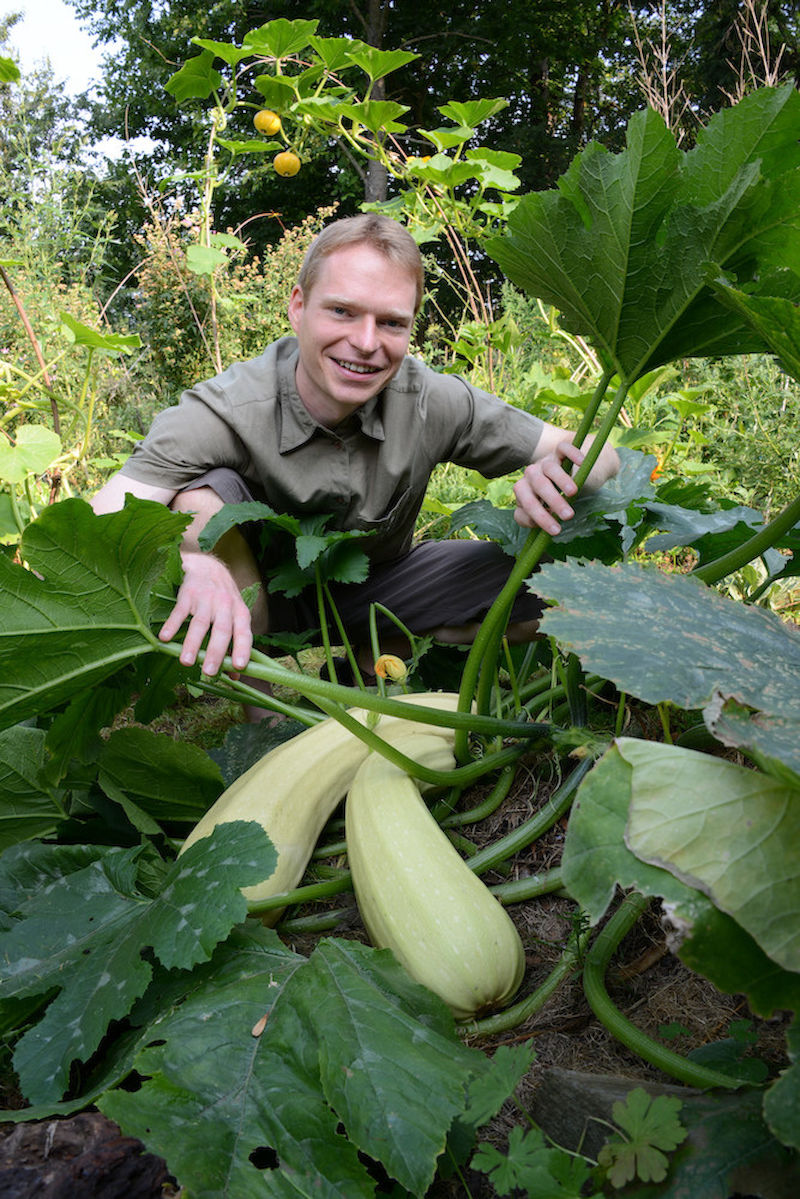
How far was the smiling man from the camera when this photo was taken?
2143 mm

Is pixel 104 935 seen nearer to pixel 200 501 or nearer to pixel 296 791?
pixel 296 791

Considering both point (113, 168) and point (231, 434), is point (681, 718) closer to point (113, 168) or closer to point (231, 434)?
point (231, 434)

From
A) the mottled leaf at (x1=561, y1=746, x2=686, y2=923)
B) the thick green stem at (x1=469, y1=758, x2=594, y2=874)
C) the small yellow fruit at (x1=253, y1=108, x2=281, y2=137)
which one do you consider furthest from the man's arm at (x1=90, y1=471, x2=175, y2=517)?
the small yellow fruit at (x1=253, y1=108, x2=281, y2=137)

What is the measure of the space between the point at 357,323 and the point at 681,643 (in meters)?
1.45

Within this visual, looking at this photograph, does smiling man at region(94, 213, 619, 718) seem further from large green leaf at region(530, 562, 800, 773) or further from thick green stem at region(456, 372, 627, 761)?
large green leaf at region(530, 562, 800, 773)

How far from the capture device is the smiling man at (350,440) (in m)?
2.14

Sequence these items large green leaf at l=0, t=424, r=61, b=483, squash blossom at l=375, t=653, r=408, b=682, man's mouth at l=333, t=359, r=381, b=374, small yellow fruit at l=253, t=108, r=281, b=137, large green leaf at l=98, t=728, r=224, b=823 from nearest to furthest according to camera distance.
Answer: large green leaf at l=98, t=728, r=224, b=823 < squash blossom at l=375, t=653, r=408, b=682 < man's mouth at l=333, t=359, r=381, b=374 < large green leaf at l=0, t=424, r=61, b=483 < small yellow fruit at l=253, t=108, r=281, b=137

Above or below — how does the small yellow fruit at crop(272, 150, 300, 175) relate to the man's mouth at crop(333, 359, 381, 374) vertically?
above

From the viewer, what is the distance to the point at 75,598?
127cm

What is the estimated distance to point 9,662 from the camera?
4.15 feet

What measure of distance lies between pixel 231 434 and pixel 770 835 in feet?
5.67

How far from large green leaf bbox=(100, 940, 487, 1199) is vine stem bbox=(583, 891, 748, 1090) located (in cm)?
18

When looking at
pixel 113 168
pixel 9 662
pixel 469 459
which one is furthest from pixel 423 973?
pixel 113 168

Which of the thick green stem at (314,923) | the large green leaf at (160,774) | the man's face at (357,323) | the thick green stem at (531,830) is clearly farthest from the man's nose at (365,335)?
the thick green stem at (314,923)
